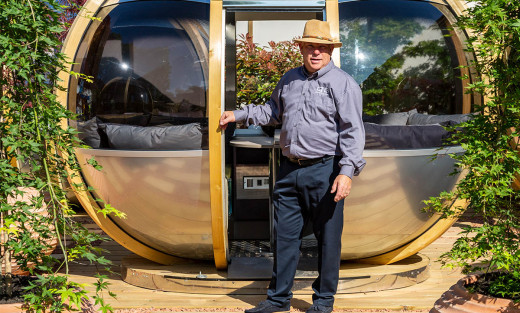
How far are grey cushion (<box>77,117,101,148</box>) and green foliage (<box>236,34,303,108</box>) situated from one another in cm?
364

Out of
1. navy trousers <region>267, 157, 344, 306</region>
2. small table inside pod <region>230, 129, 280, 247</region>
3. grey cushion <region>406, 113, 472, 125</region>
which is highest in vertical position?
grey cushion <region>406, 113, 472, 125</region>

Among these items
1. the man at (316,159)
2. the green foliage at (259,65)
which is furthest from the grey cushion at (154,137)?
the green foliage at (259,65)

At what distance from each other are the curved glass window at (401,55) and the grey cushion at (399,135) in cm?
11

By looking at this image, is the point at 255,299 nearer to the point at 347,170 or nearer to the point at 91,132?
the point at 347,170

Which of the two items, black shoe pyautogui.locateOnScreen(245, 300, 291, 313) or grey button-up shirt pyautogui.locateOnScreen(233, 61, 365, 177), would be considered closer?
grey button-up shirt pyautogui.locateOnScreen(233, 61, 365, 177)

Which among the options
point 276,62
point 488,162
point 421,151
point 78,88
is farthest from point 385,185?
point 276,62

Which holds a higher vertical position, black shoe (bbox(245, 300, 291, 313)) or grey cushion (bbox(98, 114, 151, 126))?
grey cushion (bbox(98, 114, 151, 126))

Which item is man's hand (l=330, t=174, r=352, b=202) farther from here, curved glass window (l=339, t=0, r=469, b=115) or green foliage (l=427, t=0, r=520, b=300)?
curved glass window (l=339, t=0, r=469, b=115)

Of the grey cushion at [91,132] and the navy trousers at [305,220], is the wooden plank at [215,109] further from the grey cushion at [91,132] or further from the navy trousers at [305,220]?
the grey cushion at [91,132]

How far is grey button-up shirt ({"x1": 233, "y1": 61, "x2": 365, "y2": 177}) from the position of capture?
13.5ft

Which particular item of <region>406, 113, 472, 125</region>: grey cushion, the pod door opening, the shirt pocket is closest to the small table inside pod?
the pod door opening

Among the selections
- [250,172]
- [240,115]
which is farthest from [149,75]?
[250,172]

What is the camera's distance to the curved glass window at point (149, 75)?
4.64m

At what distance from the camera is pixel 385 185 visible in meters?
4.82
